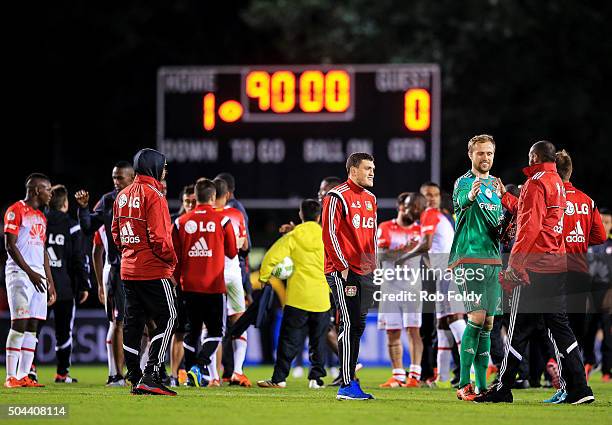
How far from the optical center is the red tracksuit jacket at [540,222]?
1129 centimetres

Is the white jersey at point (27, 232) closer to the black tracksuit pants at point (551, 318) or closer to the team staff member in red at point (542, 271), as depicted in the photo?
the team staff member in red at point (542, 271)

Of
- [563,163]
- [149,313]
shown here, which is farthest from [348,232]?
[563,163]

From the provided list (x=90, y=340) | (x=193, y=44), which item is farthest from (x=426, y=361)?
(x=193, y=44)

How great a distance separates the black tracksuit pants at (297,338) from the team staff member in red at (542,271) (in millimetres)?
3283

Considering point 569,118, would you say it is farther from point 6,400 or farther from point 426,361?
point 6,400

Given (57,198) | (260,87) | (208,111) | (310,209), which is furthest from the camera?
(208,111)

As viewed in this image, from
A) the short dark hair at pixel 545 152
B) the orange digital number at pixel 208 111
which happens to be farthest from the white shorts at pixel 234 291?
the orange digital number at pixel 208 111

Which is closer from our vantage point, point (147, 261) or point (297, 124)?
point (147, 261)

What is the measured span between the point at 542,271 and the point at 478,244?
617 mm

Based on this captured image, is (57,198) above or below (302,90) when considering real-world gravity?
below

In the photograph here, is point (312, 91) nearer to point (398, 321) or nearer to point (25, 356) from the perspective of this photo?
point (398, 321)

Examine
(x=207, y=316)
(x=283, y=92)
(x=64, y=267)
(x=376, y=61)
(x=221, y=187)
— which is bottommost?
(x=207, y=316)

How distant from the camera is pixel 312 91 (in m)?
20.7

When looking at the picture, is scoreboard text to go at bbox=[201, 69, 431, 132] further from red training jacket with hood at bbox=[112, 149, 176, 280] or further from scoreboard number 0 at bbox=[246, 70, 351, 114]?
red training jacket with hood at bbox=[112, 149, 176, 280]
